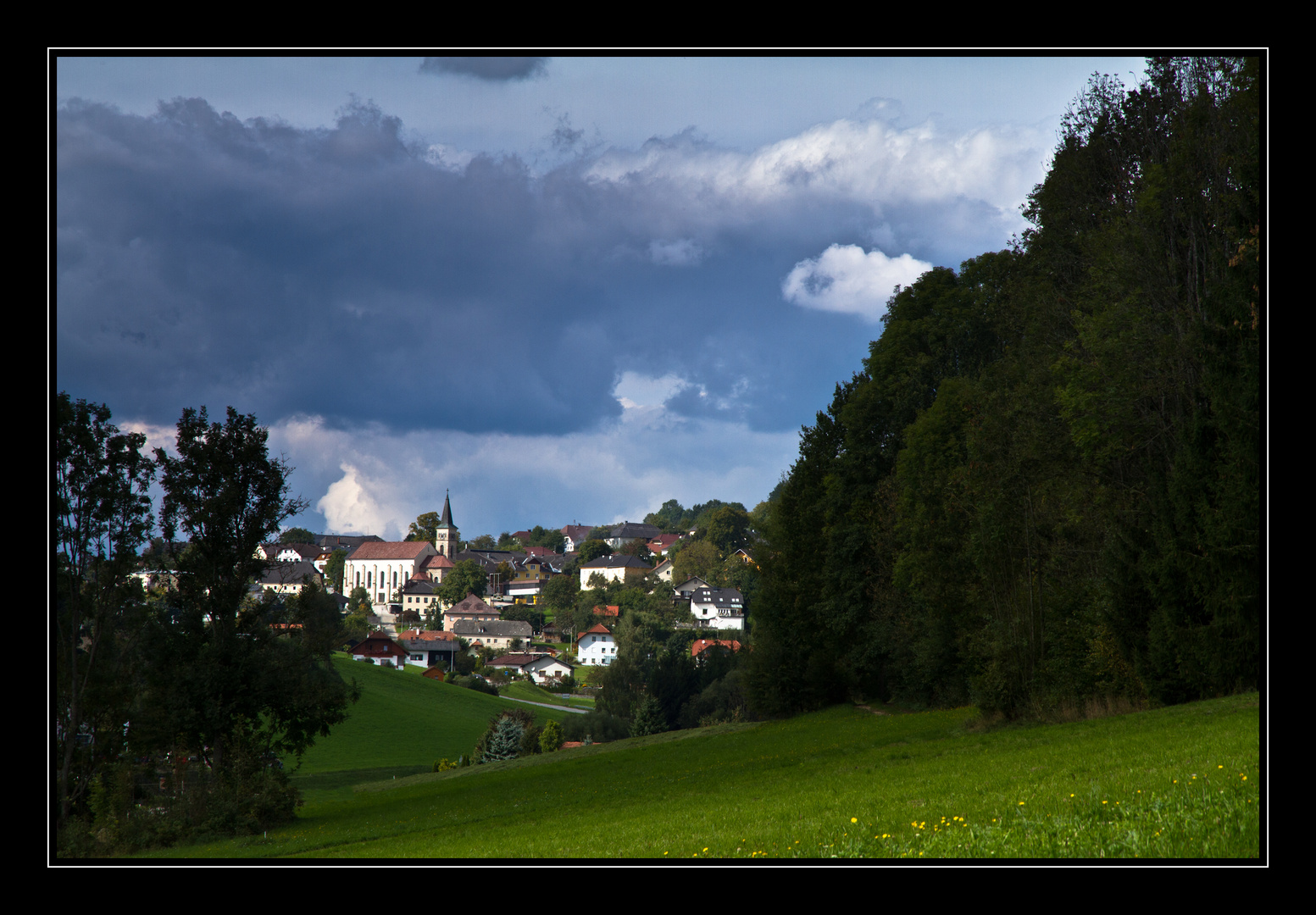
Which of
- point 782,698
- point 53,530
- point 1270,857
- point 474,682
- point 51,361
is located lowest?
point 474,682

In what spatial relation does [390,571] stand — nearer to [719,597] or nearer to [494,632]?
[494,632]

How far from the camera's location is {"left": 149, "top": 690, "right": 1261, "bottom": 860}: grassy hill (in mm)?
8492

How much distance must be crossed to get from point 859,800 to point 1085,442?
14.8m

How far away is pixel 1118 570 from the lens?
2280cm

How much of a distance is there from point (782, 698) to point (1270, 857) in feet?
127

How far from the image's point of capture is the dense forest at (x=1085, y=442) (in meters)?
19.3

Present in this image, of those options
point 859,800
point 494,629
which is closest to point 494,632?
point 494,629

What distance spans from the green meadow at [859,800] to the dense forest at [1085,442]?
2.42m

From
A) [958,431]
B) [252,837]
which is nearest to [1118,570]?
[958,431]

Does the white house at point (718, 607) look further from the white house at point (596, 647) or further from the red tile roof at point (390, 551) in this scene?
the red tile roof at point (390, 551)

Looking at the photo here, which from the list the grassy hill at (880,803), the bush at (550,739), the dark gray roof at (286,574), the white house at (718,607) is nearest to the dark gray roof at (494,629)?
the white house at (718,607)

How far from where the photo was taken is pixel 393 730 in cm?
7175
